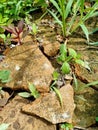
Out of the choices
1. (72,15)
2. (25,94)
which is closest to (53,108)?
(25,94)

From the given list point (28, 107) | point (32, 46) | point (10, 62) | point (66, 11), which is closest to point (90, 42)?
point (66, 11)

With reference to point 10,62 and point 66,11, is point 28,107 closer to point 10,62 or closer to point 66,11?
point 10,62

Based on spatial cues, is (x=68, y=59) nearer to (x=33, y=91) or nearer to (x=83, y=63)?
(x=83, y=63)

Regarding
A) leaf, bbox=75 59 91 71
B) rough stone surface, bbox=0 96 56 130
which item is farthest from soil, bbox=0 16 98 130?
rough stone surface, bbox=0 96 56 130

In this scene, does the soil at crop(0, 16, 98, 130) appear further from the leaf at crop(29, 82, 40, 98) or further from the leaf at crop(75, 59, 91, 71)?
the leaf at crop(29, 82, 40, 98)

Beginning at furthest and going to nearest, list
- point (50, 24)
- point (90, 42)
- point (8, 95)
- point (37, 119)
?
point (50, 24) < point (90, 42) < point (8, 95) < point (37, 119)

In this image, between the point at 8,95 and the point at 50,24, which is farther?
the point at 50,24
